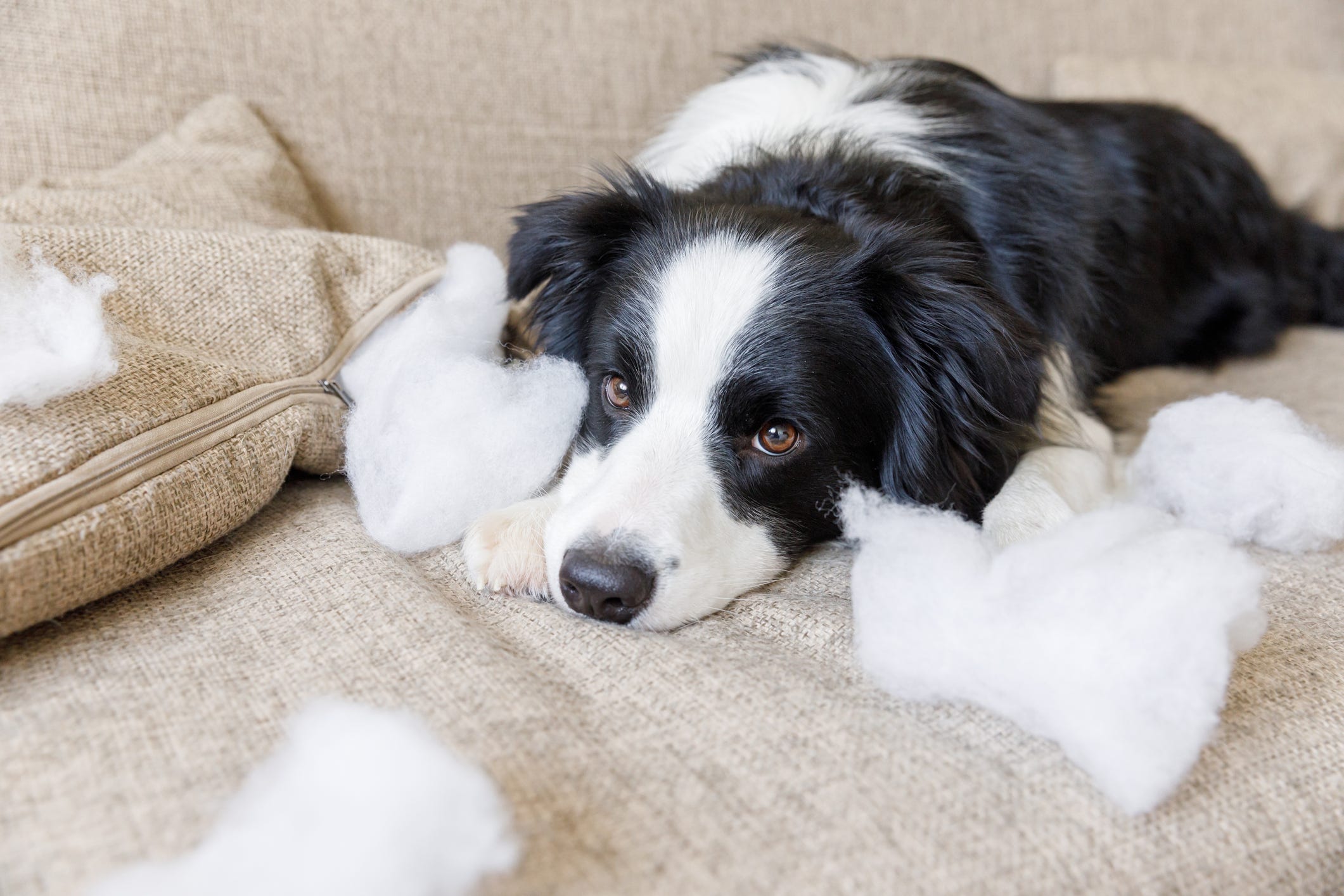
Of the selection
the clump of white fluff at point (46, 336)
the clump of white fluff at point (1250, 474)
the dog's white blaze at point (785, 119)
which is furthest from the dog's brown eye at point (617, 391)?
the clump of white fluff at point (1250, 474)

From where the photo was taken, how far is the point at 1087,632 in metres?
0.94

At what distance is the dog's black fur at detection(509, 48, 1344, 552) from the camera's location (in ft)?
4.49

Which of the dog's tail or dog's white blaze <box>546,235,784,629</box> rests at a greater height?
dog's white blaze <box>546,235,784,629</box>

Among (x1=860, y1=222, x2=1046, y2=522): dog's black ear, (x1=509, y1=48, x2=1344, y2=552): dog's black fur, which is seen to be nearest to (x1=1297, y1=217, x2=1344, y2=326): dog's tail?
(x1=509, y1=48, x2=1344, y2=552): dog's black fur

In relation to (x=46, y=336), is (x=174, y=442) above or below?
below

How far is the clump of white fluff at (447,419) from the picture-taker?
1.31 m

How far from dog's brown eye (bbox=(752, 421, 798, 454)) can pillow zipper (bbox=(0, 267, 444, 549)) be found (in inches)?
24.1

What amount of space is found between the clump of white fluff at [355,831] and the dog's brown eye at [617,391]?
70cm

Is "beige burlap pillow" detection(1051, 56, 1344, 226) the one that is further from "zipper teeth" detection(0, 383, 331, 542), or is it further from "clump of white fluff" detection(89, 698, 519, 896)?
"clump of white fluff" detection(89, 698, 519, 896)

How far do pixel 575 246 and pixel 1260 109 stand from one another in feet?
7.06

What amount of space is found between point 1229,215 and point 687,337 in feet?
5.65

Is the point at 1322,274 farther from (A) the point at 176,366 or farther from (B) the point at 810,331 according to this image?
(A) the point at 176,366

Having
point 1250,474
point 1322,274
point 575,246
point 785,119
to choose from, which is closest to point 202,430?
point 575,246

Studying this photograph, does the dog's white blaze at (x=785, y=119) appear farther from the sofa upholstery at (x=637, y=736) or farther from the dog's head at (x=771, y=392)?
the sofa upholstery at (x=637, y=736)
